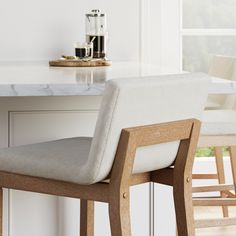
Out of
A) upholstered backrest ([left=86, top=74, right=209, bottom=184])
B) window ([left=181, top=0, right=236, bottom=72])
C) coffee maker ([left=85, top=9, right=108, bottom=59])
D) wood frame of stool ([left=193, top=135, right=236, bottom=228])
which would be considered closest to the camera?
upholstered backrest ([left=86, top=74, right=209, bottom=184])

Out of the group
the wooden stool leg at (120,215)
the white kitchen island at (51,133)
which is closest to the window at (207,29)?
the white kitchen island at (51,133)

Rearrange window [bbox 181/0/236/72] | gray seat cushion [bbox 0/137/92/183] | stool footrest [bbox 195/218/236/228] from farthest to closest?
window [bbox 181/0/236/72]
stool footrest [bbox 195/218/236/228]
gray seat cushion [bbox 0/137/92/183]

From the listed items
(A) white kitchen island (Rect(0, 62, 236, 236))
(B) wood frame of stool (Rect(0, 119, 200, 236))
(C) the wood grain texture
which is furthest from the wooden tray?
(B) wood frame of stool (Rect(0, 119, 200, 236))

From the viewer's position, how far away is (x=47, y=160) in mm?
2193

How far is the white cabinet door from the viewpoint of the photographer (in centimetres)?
273

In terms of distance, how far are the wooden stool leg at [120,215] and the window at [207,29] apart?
7.71 feet

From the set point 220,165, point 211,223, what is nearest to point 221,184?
point 220,165

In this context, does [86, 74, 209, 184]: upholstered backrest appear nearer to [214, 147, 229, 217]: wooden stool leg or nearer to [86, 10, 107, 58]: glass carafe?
[86, 10, 107, 58]: glass carafe

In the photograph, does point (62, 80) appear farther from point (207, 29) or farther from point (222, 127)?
point (207, 29)

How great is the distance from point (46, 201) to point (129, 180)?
766 mm

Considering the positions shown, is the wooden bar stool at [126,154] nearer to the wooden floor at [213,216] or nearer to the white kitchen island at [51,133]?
the white kitchen island at [51,133]

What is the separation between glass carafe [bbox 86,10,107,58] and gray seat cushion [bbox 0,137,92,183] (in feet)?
3.70

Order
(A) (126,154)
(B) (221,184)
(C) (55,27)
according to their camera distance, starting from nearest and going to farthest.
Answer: (A) (126,154) < (C) (55,27) < (B) (221,184)

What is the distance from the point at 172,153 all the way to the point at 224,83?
35cm
